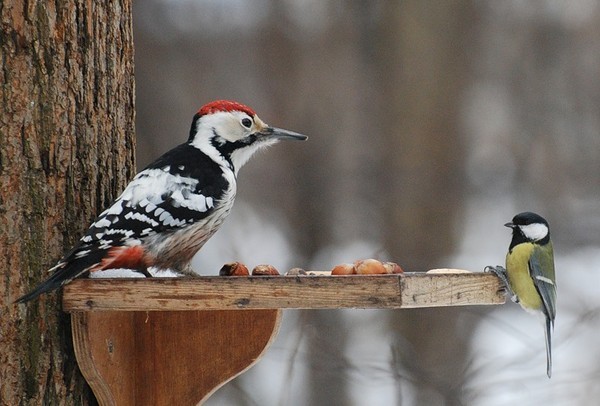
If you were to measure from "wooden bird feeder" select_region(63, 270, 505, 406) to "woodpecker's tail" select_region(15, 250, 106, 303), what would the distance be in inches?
2.1

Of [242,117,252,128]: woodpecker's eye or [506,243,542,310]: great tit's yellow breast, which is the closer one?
[242,117,252,128]: woodpecker's eye

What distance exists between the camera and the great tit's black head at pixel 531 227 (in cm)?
369

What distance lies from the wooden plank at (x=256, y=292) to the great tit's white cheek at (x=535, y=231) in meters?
1.12

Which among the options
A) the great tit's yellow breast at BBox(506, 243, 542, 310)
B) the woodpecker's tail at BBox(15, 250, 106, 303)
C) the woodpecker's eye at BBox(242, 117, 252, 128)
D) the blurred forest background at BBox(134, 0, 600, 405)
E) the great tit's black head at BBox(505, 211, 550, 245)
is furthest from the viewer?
the blurred forest background at BBox(134, 0, 600, 405)

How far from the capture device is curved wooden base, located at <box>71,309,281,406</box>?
300 centimetres

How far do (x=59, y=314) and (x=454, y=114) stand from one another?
4447 millimetres

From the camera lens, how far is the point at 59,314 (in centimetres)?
273

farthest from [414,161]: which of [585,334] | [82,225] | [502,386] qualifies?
[82,225]

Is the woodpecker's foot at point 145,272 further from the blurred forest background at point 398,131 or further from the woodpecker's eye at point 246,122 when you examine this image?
the blurred forest background at point 398,131

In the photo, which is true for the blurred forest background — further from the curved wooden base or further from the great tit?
the curved wooden base

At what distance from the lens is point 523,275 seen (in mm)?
3531

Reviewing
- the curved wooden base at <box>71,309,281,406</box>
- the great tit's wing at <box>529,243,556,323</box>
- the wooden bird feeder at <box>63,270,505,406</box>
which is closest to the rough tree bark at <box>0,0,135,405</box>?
the wooden bird feeder at <box>63,270,505,406</box>

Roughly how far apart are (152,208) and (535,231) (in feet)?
4.99

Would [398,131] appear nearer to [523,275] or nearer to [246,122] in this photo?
[523,275]
